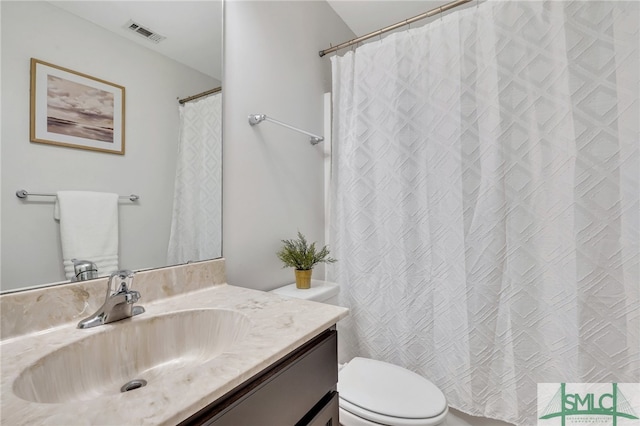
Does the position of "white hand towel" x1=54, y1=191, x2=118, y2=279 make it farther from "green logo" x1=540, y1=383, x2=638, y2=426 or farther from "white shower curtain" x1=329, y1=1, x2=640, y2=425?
"green logo" x1=540, y1=383, x2=638, y2=426

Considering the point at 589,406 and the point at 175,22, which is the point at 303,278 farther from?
the point at 589,406

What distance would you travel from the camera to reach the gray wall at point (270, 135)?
120 cm

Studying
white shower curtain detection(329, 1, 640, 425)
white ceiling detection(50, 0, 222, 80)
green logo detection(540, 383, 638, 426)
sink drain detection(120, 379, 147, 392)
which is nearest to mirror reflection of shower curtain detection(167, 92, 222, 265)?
white ceiling detection(50, 0, 222, 80)

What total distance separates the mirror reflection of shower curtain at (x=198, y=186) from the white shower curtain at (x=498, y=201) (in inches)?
27.9

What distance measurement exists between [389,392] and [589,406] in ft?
2.58

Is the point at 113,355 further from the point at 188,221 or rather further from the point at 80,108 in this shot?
the point at 80,108

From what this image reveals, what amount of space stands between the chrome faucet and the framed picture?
0.36m

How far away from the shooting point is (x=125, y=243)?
34.2 inches

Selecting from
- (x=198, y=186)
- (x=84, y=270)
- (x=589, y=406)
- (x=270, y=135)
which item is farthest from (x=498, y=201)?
(x=84, y=270)

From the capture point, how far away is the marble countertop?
1.31 ft

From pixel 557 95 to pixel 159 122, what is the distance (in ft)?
4.78

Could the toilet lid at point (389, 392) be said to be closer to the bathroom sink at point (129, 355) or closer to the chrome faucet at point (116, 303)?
the bathroom sink at point (129, 355)

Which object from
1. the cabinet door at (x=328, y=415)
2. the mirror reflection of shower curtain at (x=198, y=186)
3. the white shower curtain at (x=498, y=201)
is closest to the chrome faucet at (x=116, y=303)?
the mirror reflection of shower curtain at (x=198, y=186)

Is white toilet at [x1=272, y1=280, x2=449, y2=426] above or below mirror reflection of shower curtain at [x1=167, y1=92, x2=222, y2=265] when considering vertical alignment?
below
